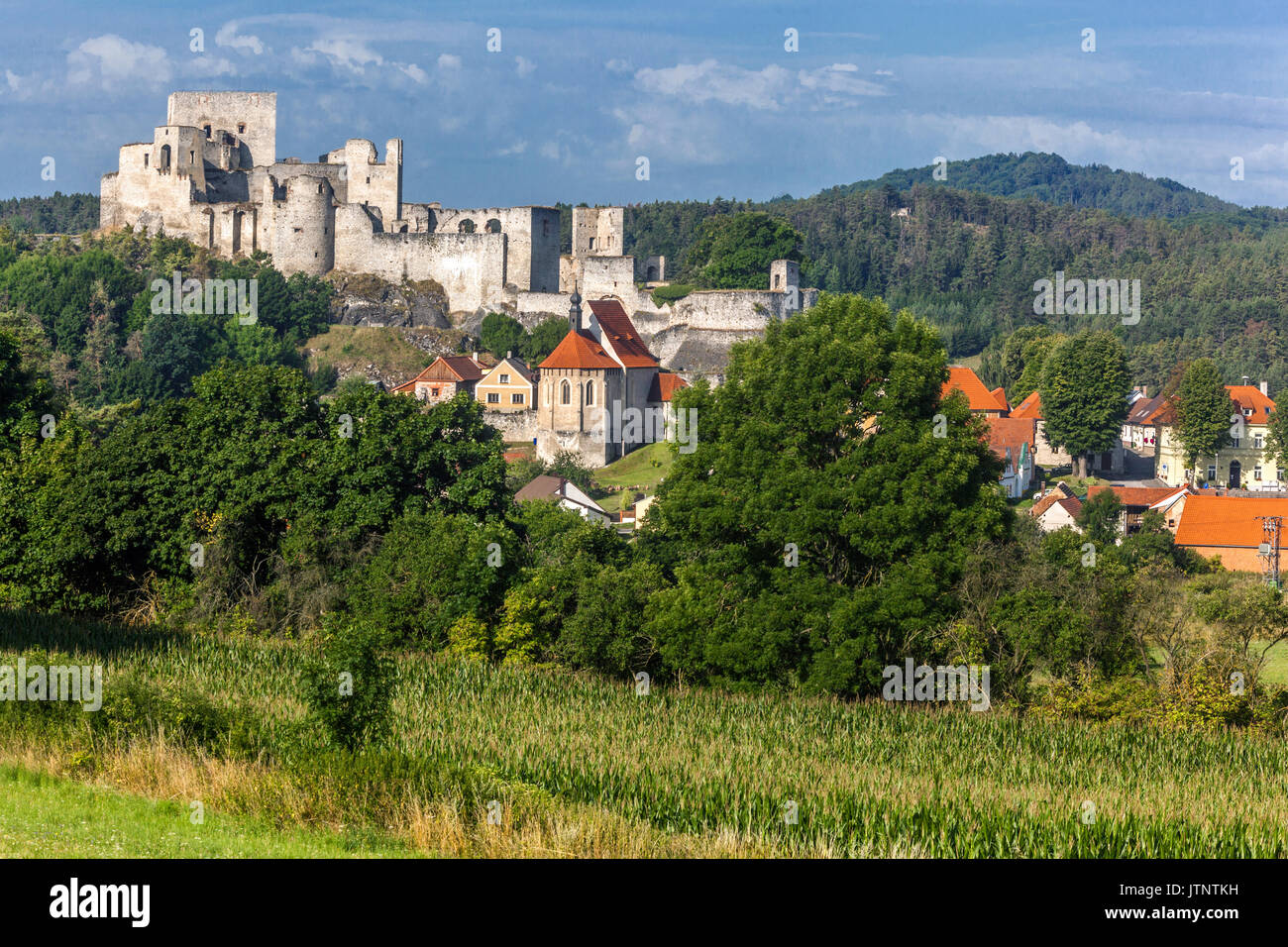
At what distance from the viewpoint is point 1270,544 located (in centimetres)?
5716

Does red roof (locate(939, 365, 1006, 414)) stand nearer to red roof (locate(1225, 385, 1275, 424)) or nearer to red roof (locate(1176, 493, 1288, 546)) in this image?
red roof (locate(1225, 385, 1275, 424))

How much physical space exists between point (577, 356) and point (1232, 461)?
3713 centimetres

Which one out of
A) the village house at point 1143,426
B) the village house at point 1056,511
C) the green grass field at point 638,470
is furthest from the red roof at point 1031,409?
the green grass field at point 638,470

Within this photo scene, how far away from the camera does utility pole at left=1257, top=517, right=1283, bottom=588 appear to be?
56.3 meters

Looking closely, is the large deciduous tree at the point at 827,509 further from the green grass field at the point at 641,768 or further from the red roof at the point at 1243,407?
the red roof at the point at 1243,407

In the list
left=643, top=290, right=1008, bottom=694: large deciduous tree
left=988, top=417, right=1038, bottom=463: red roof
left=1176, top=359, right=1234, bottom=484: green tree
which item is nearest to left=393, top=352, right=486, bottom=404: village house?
left=988, top=417, right=1038, bottom=463: red roof

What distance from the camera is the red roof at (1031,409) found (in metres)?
79.6

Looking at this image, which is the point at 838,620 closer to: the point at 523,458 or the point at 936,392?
the point at 936,392

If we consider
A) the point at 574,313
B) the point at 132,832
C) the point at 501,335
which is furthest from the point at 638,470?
the point at 132,832

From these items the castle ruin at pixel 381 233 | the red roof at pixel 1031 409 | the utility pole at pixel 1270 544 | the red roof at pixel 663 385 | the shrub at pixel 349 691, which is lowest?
the utility pole at pixel 1270 544

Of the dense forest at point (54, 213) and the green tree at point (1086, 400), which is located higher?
the dense forest at point (54, 213)

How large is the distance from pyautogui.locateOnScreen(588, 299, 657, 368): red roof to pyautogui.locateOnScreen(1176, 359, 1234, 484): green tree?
1110 inches

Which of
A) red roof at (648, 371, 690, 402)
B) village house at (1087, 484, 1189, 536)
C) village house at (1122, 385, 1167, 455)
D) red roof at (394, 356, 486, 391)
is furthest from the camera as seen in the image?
village house at (1122, 385, 1167, 455)

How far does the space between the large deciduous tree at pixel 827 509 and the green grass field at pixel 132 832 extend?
14.6 meters
